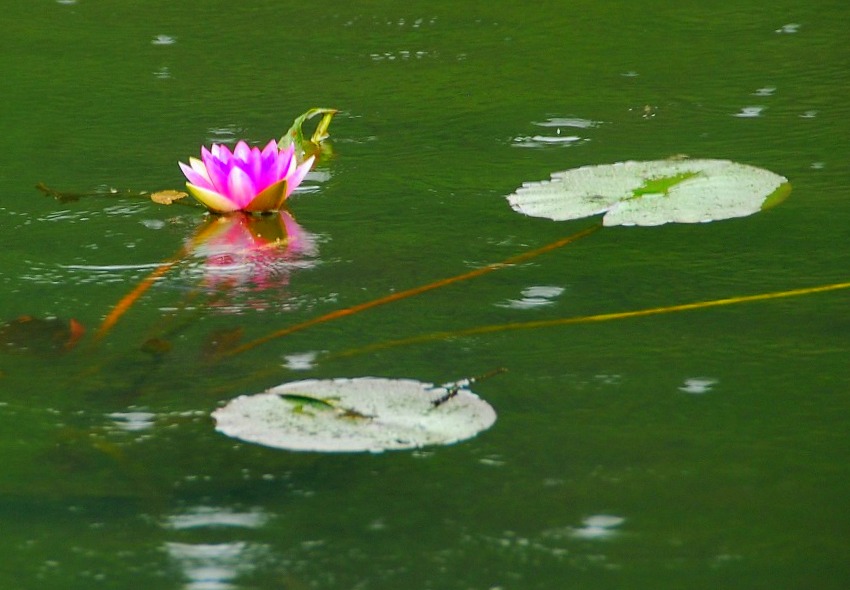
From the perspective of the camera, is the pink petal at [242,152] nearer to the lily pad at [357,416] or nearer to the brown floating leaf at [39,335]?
the brown floating leaf at [39,335]

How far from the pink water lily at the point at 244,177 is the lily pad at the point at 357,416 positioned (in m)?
0.68

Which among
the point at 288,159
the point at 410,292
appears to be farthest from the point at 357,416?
the point at 288,159

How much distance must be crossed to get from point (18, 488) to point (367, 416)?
0.32 metres

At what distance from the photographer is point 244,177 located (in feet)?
6.14

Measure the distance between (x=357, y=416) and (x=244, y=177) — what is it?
77 cm

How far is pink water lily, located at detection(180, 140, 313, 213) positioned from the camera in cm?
185

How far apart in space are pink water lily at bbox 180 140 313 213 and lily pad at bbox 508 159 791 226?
347 millimetres

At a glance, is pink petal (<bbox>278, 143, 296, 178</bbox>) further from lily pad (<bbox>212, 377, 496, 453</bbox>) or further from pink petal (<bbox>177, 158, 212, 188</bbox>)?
lily pad (<bbox>212, 377, 496, 453</bbox>)

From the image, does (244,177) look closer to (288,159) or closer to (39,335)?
(288,159)

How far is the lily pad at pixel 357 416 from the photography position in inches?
45.4

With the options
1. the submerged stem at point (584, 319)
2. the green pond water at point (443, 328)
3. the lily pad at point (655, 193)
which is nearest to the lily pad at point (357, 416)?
the green pond water at point (443, 328)

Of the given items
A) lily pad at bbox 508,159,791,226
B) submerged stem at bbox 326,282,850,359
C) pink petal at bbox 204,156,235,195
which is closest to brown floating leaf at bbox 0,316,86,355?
submerged stem at bbox 326,282,850,359

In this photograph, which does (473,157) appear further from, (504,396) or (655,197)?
(504,396)

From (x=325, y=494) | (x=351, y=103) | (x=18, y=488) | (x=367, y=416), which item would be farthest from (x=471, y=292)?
(x=351, y=103)
